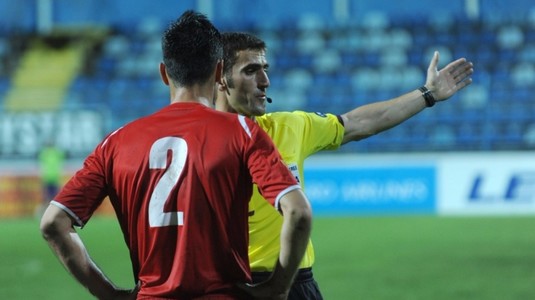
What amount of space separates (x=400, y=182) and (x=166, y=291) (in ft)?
49.7

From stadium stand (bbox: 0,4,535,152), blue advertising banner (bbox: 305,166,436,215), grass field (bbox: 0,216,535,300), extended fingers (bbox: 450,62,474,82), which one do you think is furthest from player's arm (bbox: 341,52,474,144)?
stadium stand (bbox: 0,4,535,152)

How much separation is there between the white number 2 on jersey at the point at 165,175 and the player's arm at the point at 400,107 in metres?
1.68

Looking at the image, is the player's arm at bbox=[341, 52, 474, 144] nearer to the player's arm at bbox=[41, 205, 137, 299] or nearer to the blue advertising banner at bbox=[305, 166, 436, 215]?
the player's arm at bbox=[41, 205, 137, 299]

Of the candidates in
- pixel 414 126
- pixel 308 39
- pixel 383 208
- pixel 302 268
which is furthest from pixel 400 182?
pixel 302 268

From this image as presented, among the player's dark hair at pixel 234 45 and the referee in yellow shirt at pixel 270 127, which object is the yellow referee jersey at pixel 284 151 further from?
the player's dark hair at pixel 234 45

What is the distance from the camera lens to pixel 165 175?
3.05m

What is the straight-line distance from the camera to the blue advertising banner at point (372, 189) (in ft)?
58.9

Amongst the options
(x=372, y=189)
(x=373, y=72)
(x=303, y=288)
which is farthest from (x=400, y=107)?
(x=373, y=72)

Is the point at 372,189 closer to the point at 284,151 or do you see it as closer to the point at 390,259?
the point at 390,259

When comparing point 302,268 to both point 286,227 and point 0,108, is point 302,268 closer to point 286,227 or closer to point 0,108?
point 286,227

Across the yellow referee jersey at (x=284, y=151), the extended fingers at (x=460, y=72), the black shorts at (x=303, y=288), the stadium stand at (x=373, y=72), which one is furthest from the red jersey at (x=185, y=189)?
the stadium stand at (x=373, y=72)

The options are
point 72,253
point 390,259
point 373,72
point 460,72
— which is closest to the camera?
point 72,253

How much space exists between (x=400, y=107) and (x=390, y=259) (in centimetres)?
704

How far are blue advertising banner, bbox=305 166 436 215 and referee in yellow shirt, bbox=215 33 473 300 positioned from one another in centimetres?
1335
